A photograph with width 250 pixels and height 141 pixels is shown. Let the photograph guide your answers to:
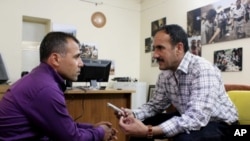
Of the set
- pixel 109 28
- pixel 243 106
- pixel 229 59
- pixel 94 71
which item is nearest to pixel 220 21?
pixel 229 59

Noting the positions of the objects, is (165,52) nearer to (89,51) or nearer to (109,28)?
(89,51)

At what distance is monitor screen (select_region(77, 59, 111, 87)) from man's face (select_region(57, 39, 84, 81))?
1.53 metres

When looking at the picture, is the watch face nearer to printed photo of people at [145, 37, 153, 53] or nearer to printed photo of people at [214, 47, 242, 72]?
printed photo of people at [145, 37, 153, 53]

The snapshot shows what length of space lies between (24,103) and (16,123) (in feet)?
0.32

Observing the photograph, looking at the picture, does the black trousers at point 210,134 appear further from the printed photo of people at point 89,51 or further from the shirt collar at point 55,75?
the printed photo of people at point 89,51

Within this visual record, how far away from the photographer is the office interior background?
3766 mm

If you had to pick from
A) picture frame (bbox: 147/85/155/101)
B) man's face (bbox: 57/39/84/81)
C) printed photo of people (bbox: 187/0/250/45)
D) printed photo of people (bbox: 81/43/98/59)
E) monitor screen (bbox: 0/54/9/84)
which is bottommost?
picture frame (bbox: 147/85/155/101)

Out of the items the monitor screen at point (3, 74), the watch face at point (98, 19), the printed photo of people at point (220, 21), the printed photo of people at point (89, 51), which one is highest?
the watch face at point (98, 19)

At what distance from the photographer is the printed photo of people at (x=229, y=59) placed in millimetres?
3000

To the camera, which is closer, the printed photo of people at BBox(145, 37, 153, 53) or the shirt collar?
the shirt collar

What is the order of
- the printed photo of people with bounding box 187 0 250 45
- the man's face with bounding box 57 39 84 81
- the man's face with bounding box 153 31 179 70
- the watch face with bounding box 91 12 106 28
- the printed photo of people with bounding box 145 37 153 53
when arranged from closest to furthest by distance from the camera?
the man's face with bounding box 57 39 84 81
the man's face with bounding box 153 31 179 70
the printed photo of people with bounding box 187 0 250 45
the watch face with bounding box 91 12 106 28
the printed photo of people with bounding box 145 37 153 53

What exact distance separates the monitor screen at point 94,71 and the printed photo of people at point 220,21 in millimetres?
1443

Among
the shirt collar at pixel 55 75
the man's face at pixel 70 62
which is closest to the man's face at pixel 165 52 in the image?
the man's face at pixel 70 62

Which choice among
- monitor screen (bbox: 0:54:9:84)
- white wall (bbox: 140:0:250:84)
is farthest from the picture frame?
monitor screen (bbox: 0:54:9:84)
